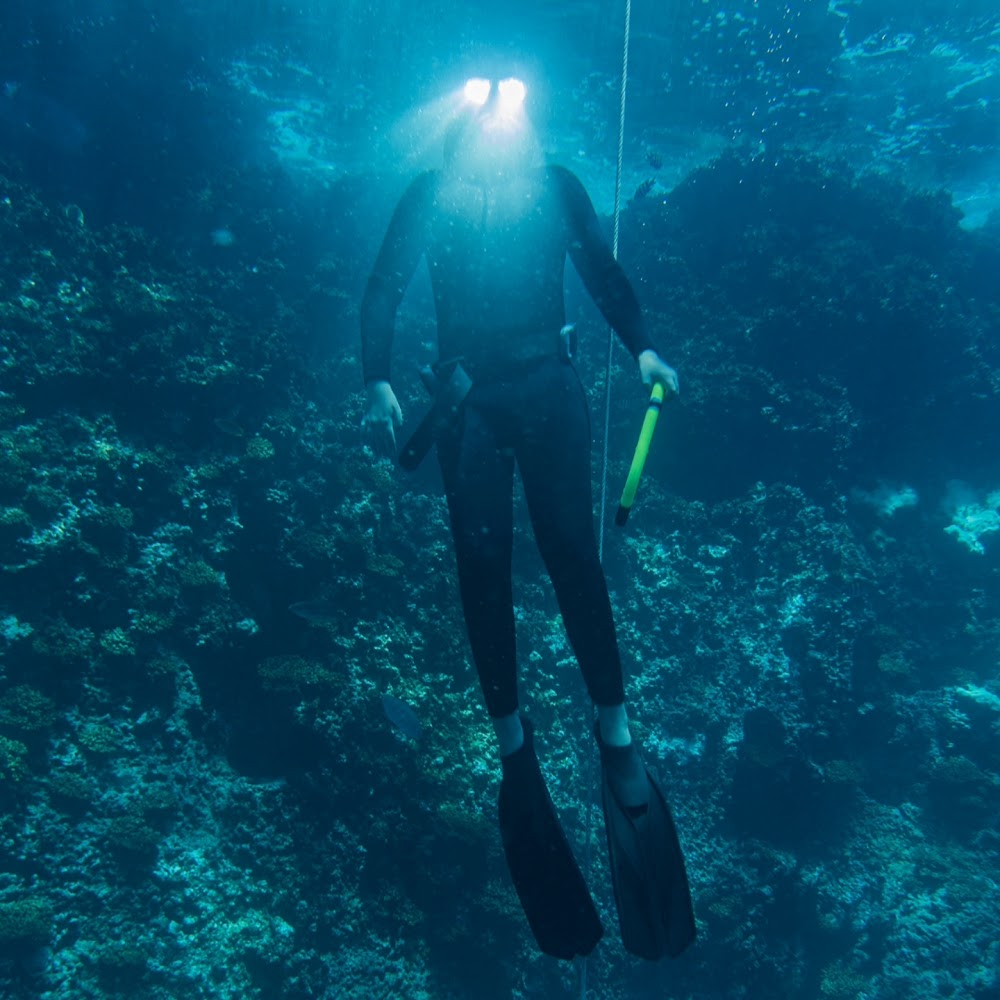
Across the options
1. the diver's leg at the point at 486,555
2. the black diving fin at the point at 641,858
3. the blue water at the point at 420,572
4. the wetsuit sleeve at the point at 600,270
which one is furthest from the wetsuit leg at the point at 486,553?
the blue water at the point at 420,572

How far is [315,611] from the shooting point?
19.3 ft

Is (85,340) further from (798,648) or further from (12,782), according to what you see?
(798,648)

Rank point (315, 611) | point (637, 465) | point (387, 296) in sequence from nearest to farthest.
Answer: point (637, 465) → point (387, 296) → point (315, 611)

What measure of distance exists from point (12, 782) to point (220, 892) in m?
2.13

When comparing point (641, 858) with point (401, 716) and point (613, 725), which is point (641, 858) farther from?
point (401, 716)

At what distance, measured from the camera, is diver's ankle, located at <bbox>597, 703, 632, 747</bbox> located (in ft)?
8.88

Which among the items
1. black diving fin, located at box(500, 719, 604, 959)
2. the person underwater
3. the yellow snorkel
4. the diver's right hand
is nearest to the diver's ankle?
the person underwater

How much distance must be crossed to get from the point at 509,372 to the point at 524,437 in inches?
14.5

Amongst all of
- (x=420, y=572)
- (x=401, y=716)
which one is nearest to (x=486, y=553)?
(x=401, y=716)

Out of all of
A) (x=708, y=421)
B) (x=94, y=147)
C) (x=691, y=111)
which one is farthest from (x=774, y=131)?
(x=94, y=147)

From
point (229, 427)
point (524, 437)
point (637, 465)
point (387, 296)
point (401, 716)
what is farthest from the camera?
point (229, 427)

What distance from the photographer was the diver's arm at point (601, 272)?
9.64ft

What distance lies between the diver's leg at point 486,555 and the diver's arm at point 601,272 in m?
0.88

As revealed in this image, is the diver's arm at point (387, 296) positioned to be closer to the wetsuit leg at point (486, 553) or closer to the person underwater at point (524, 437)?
the person underwater at point (524, 437)
